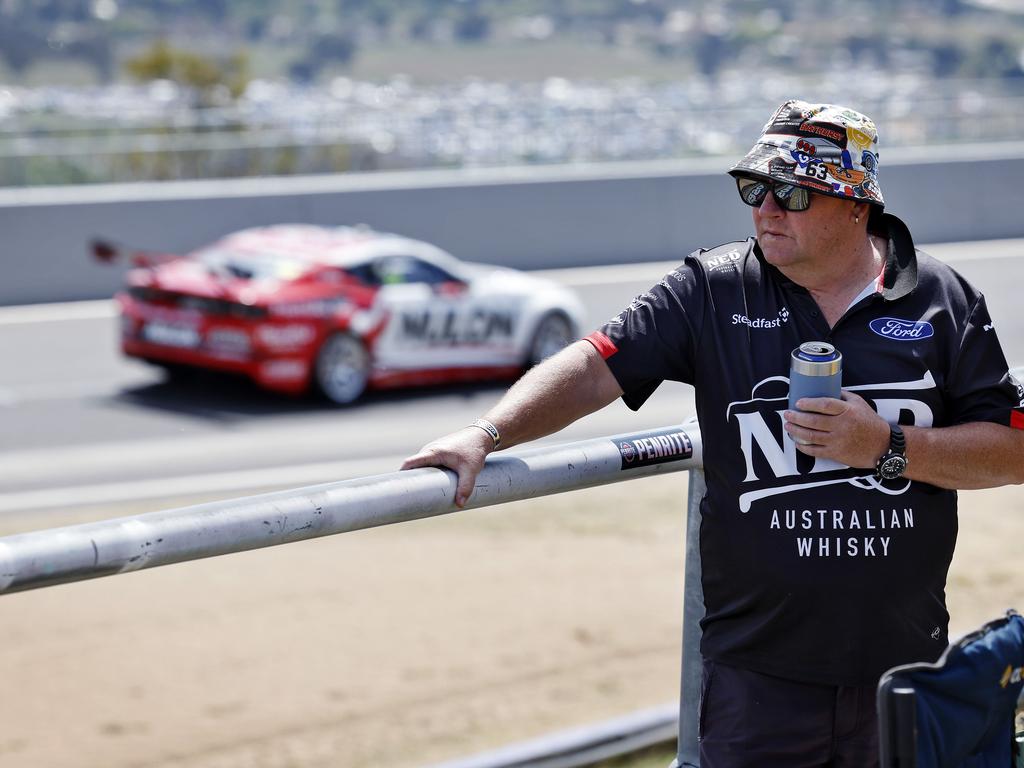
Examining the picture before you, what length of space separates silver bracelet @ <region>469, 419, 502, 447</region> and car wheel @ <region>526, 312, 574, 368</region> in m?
11.6

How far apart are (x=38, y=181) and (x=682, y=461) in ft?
55.2

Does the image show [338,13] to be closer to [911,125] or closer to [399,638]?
[911,125]

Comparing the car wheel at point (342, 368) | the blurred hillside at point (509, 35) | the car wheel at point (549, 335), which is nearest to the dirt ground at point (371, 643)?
the car wheel at point (342, 368)

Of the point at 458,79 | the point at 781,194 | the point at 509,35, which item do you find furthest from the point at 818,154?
the point at 509,35

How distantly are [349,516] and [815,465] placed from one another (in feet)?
3.06

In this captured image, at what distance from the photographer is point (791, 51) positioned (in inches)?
3679

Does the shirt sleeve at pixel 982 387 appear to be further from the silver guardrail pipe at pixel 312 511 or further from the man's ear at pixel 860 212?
the silver guardrail pipe at pixel 312 511

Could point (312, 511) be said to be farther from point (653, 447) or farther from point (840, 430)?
point (840, 430)

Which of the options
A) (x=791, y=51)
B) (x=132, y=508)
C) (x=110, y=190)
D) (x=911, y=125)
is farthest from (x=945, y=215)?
(x=791, y=51)

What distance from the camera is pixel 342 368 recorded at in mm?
13195

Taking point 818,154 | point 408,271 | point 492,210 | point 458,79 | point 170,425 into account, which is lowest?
point 170,425

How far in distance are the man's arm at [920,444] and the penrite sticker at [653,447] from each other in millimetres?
241

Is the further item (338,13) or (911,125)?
(338,13)

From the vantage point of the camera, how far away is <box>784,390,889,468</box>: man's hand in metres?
2.61
